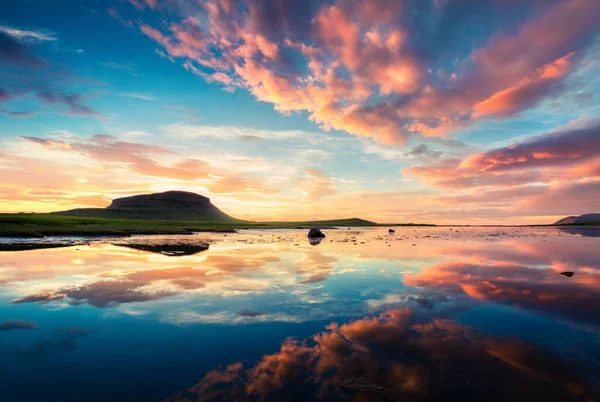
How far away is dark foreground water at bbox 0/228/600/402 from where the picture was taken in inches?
197

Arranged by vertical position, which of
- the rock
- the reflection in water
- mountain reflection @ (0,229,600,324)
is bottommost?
mountain reflection @ (0,229,600,324)

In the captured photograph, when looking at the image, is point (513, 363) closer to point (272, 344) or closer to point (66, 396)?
point (272, 344)

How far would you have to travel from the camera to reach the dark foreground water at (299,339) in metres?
5.00

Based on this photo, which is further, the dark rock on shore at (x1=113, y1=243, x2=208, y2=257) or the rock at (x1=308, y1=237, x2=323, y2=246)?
the rock at (x1=308, y1=237, x2=323, y2=246)

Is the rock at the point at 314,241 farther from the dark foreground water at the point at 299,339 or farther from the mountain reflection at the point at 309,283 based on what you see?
the dark foreground water at the point at 299,339

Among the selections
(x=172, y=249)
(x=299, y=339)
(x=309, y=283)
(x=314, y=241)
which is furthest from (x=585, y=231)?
(x=299, y=339)

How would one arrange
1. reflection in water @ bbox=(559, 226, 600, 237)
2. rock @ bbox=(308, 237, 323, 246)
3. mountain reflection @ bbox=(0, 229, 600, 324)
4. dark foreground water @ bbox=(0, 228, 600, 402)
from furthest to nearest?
reflection in water @ bbox=(559, 226, 600, 237), rock @ bbox=(308, 237, 323, 246), mountain reflection @ bbox=(0, 229, 600, 324), dark foreground water @ bbox=(0, 228, 600, 402)

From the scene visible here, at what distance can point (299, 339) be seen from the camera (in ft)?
23.4

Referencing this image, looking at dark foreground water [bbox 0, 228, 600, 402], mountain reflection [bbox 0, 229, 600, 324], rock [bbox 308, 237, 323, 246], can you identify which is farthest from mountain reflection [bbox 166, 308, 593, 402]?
rock [bbox 308, 237, 323, 246]

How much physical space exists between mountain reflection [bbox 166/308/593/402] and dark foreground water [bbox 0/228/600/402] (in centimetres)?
3

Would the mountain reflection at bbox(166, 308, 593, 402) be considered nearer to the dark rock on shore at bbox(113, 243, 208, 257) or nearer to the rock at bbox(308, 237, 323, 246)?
the dark rock on shore at bbox(113, 243, 208, 257)

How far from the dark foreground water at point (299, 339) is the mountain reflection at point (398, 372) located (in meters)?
0.03

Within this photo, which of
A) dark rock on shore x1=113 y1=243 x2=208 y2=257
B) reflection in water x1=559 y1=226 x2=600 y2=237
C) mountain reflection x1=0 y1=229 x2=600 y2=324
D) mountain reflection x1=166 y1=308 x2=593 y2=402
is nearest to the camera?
mountain reflection x1=166 y1=308 x2=593 y2=402

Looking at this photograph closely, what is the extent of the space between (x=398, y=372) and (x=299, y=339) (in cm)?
253
